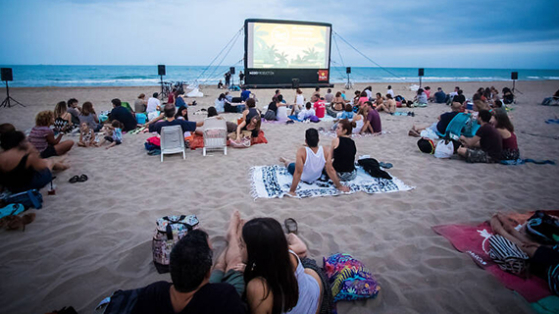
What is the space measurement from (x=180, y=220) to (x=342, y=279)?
139 centimetres

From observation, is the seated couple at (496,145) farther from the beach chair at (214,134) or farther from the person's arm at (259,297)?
the person's arm at (259,297)

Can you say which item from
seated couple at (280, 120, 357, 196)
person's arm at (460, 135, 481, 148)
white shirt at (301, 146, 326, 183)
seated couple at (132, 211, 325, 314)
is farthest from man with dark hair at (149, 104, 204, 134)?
person's arm at (460, 135, 481, 148)

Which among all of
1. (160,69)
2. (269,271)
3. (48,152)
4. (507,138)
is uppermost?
(160,69)

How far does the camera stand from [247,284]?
60.2 inches

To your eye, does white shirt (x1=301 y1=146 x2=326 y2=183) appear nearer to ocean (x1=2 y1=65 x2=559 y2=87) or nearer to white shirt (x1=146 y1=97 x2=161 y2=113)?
white shirt (x1=146 y1=97 x2=161 y2=113)

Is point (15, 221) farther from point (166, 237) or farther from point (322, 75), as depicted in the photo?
point (322, 75)

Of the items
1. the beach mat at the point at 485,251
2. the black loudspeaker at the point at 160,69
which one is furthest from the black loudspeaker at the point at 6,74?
the beach mat at the point at 485,251

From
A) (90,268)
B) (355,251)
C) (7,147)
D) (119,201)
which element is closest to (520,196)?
(355,251)

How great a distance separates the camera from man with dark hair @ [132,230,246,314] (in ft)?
4.43

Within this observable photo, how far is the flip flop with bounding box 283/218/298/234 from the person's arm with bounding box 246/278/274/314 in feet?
4.83

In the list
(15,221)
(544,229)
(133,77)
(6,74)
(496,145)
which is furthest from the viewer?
(133,77)

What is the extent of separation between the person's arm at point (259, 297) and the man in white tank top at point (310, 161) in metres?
2.37

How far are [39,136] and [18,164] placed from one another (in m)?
2.14

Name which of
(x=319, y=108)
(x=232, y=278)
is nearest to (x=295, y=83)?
(x=319, y=108)
